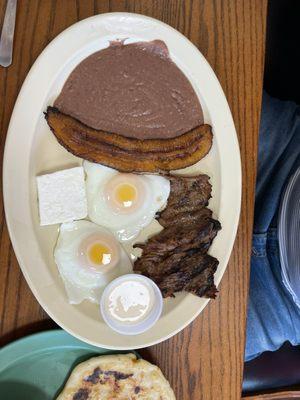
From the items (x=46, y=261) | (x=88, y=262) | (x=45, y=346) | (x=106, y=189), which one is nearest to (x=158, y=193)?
(x=106, y=189)

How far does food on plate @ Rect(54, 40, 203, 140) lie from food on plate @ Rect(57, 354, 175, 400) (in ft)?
2.45

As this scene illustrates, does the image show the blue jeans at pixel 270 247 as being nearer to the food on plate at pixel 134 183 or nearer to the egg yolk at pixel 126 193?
the food on plate at pixel 134 183

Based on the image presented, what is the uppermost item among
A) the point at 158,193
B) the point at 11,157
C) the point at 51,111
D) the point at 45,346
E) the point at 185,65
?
the point at 185,65

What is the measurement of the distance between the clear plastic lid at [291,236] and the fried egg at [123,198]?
1.47 feet

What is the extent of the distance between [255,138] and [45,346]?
0.97m

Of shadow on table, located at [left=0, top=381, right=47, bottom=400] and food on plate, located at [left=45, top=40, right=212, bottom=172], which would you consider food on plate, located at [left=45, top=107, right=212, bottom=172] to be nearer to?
food on plate, located at [left=45, top=40, right=212, bottom=172]

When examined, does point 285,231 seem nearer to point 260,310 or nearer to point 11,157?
point 260,310

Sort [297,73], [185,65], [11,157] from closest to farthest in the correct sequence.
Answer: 1. [11,157]
2. [185,65]
3. [297,73]

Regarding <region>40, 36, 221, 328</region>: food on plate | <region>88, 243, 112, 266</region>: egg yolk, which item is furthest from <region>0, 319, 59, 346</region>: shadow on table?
<region>88, 243, 112, 266</region>: egg yolk

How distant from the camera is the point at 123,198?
1.71m

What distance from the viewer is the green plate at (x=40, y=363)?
5.14ft

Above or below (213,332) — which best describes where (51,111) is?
above

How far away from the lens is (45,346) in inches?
62.8

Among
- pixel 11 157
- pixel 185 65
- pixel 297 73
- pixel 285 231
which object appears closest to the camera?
pixel 11 157
